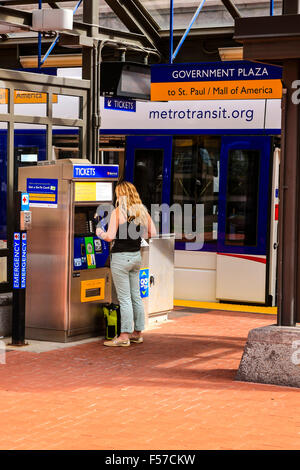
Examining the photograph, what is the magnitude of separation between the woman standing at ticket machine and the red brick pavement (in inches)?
14.4

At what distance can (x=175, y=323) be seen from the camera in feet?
38.6

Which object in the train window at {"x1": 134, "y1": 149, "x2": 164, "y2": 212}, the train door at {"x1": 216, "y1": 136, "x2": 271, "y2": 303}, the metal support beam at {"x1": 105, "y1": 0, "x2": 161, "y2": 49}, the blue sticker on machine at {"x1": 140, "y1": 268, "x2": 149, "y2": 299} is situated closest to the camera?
the blue sticker on machine at {"x1": 140, "y1": 268, "x2": 149, "y2": 299}

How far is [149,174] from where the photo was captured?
14156mm

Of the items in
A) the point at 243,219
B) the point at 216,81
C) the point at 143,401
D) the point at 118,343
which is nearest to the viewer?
the point at 143,401

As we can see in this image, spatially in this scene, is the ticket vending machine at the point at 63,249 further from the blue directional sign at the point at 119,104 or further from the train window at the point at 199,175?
the train window at the point at 199,175

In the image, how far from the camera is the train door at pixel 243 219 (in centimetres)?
1316

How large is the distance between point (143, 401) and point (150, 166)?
7.13m

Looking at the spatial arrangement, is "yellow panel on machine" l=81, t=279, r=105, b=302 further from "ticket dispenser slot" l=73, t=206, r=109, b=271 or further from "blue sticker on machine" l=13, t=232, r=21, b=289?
"blue sticker on machine" l=13, t=232, r=21, b=289

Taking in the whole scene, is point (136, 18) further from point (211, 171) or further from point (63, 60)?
point (211, 171)

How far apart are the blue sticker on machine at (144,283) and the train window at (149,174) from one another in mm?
3114

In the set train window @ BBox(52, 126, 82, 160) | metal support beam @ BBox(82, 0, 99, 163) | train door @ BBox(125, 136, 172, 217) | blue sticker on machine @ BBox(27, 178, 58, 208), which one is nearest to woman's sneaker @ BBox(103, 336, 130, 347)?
blue sticker on machine @ BBox(27, 178, 58, 208)

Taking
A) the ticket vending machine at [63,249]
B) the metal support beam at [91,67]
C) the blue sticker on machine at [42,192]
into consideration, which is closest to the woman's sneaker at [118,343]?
the ticket vending machine at [63,249]

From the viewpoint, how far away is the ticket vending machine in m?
9.98

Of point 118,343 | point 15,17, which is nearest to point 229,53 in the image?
point 15,17
